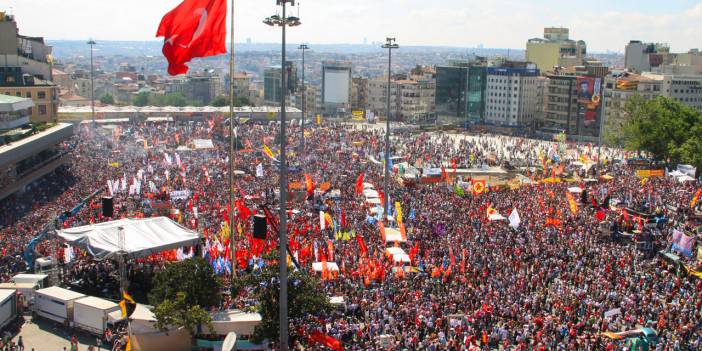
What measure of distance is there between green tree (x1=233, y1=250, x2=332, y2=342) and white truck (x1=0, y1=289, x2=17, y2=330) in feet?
24.4

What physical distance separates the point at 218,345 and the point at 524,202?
2482 cm

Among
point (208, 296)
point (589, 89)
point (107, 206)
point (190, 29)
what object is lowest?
point (208, 296)

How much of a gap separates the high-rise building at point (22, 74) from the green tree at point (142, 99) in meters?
112

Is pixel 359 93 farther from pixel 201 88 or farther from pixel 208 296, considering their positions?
pixel 208 296

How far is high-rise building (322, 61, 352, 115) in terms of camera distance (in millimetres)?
136875

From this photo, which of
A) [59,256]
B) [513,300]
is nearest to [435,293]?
[513,300]

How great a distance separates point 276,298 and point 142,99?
160377 mm

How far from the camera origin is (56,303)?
24562 millimetres

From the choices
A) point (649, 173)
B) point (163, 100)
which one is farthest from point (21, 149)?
point (163, 100)

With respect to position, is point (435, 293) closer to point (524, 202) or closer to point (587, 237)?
point (587, 237)

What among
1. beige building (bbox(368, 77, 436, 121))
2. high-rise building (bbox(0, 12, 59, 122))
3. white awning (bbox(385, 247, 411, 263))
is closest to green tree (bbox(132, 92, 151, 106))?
beige building (bbox(368, 77, 436, 121))

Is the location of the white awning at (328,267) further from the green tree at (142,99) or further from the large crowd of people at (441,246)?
the green tree at (142,99)

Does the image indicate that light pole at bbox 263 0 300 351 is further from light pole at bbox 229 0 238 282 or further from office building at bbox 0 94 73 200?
office building at bbox 0 94 73 200

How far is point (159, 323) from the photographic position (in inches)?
837
